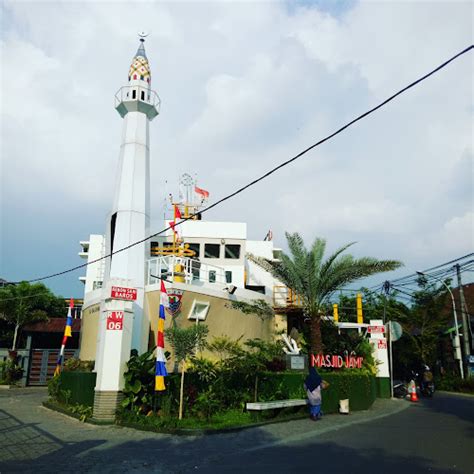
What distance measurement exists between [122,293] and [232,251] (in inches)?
517

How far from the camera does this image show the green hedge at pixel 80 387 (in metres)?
13.4

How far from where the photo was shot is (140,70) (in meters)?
19.9

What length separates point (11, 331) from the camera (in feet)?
101

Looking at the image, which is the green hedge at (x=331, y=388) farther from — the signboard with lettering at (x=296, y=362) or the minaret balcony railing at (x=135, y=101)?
the minaret balcony railing at (x=135, y=101)

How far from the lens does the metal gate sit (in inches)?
1062

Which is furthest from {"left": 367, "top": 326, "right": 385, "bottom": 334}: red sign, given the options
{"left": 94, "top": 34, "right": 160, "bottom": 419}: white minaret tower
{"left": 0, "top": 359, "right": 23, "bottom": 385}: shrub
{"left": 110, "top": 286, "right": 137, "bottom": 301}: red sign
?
{"left": 0, "top": 359, "right": 23, "bottom": 385}: shrub

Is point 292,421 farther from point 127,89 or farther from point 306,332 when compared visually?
point 127,89

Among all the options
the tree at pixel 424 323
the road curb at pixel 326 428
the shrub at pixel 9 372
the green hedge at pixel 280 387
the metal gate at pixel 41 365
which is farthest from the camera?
the tree at pixel 424 323

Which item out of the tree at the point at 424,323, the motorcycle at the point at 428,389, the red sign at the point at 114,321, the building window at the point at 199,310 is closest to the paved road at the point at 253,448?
the red sign at the point at 114,321

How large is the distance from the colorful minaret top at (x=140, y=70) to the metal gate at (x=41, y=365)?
17.5 m

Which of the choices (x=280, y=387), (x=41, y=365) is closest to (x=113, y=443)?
(x=280, y=387)

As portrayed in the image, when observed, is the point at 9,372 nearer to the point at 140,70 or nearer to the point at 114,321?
the point at 114,321

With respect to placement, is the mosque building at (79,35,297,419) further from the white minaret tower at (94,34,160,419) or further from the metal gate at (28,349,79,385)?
the metal gate at (28,349,79,385)

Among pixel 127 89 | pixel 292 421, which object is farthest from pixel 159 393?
pixel 127 89
